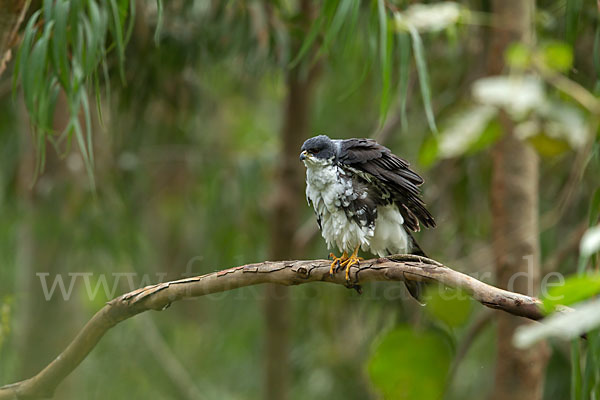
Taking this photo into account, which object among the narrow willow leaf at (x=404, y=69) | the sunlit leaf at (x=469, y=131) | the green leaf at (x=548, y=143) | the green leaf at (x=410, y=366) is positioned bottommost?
the green leaf at (x=410, y=366)

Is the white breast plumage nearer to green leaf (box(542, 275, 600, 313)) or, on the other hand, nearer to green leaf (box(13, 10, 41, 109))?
green leaf (box(13, 10, 41, 109))

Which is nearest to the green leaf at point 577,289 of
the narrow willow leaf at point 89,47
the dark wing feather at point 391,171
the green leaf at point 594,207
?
the green leaf at point 594,207

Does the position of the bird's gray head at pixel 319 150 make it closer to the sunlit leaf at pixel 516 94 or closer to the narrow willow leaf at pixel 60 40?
the narrow willow leaf at pixel 60 40

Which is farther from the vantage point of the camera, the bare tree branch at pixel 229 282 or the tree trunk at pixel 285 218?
the tree trunk at pixel 285 218

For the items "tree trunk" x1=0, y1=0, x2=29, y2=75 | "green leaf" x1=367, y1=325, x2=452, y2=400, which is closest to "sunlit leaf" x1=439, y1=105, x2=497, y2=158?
"tree trunk" x1=0, y1=0, x2=29, y2=75

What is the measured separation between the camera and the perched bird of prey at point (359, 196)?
8.59 ft

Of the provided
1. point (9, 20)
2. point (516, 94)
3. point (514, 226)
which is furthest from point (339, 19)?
point (514, 226)

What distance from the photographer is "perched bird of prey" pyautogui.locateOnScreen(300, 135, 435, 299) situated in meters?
2.62

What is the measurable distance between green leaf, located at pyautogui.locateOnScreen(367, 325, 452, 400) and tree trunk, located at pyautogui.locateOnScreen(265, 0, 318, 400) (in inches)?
75.4

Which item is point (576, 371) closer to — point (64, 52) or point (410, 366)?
point (410, 366)

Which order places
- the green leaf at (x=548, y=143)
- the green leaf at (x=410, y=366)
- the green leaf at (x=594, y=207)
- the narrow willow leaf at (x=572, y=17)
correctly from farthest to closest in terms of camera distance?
the green leaf at (x=410, y=366) → the narrow willow leaf at (x=572, y=17) → the green leaf at (x=594, y=207) → the green leaf at (x=548, y=143)

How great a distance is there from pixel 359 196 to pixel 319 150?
0.81 ft

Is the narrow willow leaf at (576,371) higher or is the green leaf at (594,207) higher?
the green leaf at (594,207)

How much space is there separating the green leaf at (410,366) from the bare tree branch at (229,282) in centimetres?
90
